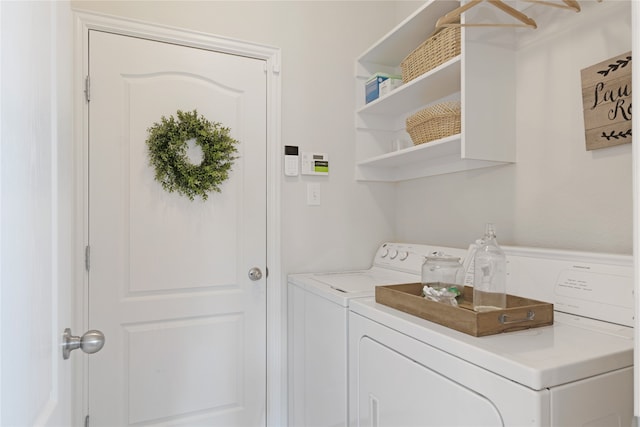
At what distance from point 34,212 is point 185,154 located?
1281 mm

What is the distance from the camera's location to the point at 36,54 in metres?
0.67

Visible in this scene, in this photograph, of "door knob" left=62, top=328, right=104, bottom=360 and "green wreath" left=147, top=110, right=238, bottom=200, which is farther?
"green wreath" left=147, top=110, right=238, bottom=200

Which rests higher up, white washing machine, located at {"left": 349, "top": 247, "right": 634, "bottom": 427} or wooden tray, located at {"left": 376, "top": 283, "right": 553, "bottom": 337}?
wooden tray, located at {"left": 376, "top": 283, "right": 553, "bottom": 337}

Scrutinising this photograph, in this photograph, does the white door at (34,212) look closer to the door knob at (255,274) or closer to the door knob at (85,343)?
the door knob at (85,343)

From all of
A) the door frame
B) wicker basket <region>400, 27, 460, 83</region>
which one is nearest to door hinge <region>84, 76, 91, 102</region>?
the door frame

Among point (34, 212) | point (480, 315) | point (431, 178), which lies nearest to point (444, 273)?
point (480, 315)

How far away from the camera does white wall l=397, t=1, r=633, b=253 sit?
126 centimetres

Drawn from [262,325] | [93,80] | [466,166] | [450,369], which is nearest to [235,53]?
[93,80]

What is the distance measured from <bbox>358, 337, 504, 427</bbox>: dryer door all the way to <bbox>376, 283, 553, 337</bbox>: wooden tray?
0.14m

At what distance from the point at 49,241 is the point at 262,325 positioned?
4.72ft

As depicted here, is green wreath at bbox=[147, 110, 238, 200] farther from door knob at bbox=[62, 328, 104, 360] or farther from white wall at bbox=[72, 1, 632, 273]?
door knob at bbox=[62, 328, 104, 360]

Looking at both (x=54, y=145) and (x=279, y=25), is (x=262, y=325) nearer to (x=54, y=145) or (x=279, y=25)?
(x=54, y=145)

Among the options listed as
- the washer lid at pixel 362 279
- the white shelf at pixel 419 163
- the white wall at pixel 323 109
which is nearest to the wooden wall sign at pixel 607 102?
→ the white shelf at pixel 419 163

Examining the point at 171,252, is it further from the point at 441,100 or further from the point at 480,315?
the point at 441,100
